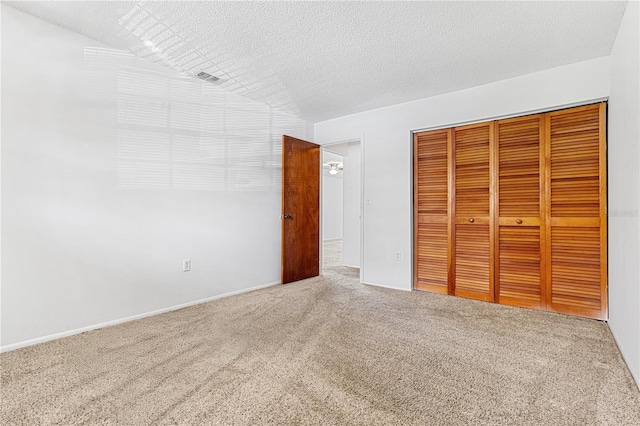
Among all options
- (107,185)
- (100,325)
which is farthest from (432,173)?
(100,325)

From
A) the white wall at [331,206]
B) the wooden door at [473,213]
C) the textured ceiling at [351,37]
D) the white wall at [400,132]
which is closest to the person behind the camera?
the textured ceiling at [351,37]

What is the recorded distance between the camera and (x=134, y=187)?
9.11ft

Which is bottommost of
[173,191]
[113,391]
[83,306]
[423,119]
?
[113,391]

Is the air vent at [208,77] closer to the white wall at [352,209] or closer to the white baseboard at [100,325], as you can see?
the white baseboard at [100,325]

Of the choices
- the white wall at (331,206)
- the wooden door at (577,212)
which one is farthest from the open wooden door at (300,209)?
the white wall at (331,206)

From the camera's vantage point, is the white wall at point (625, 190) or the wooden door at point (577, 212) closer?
the white wall at point (625, 190)

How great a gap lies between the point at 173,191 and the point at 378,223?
247 cm

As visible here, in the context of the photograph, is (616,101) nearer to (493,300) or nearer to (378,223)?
(493,300)

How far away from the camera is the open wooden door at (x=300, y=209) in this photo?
412 centimetres

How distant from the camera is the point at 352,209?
580cm

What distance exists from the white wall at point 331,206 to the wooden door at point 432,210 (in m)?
5.86

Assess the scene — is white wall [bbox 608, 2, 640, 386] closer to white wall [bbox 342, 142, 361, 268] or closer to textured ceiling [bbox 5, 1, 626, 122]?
textured ceiling [bbox 5, 1, 626, 122]

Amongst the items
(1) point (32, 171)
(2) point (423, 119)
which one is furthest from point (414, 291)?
(1) point (32, 171)

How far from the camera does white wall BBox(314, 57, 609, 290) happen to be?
307 cm
